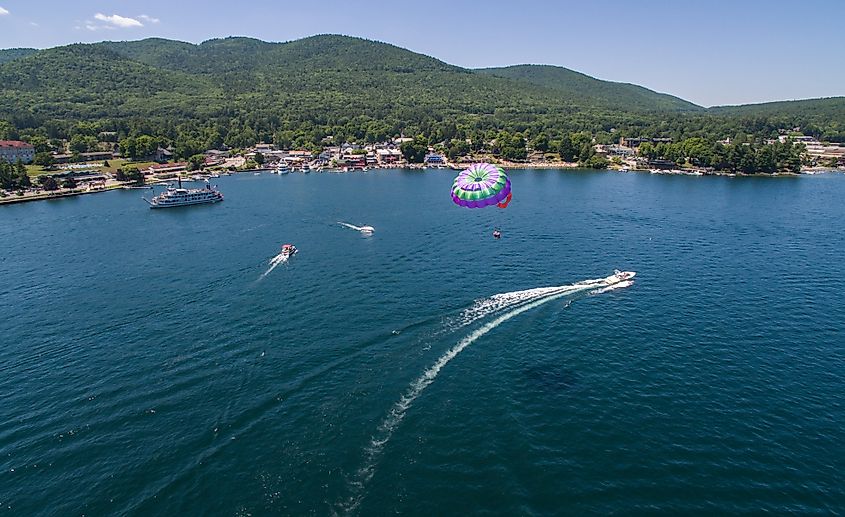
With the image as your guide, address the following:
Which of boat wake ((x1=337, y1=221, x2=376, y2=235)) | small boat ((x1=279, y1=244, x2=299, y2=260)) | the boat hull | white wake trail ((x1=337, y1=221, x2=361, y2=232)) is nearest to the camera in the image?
small boat ((x1=279, y1=244, x2=299, y2=260))

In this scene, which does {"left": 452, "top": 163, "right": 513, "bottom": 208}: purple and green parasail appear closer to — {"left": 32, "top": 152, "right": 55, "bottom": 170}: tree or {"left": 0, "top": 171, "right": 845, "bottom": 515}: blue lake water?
{"left": 0, "top": 171, "right": 845, "bottom": 515}: blue lake water

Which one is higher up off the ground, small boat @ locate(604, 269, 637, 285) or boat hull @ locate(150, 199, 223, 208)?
boat hull @ locate(150, 199, 223, 208)

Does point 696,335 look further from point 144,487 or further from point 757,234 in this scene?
point 757,234

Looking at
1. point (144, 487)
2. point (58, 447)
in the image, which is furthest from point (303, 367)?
point (58, 447)

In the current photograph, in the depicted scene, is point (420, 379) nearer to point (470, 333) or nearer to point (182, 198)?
point (470, 333)

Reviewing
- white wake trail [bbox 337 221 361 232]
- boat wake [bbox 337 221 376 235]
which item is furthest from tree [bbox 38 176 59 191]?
boat wake [bbox 337 221 376 235]

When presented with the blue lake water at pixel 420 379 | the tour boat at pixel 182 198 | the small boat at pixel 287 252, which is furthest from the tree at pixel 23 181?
the small boat at pixel 287 252
